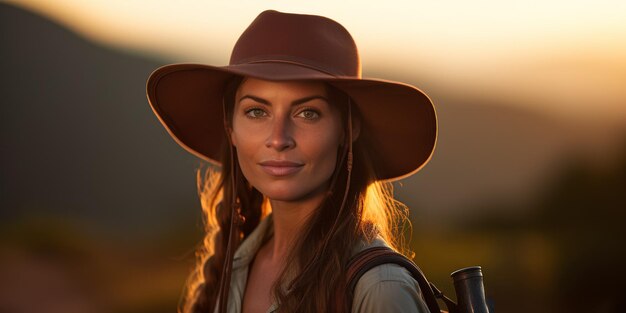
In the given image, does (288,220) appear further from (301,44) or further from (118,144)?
(118,144)

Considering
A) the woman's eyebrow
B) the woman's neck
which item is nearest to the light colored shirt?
the woman's neck

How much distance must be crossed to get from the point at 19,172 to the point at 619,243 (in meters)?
6.32

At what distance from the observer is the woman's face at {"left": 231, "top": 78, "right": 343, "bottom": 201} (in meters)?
3.01

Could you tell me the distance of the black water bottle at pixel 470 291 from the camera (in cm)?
294

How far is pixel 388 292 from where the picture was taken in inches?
103

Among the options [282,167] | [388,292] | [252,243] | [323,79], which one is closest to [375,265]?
[388,292]

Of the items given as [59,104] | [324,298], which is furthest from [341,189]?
[59,104]

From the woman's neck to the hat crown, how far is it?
49cm

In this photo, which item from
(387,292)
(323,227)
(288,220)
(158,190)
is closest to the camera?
(387,292)

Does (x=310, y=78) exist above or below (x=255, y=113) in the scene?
above

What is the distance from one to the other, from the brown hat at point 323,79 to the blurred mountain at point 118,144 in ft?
14.9

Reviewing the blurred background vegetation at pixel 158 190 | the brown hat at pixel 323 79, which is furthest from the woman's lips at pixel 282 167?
the blurred background vegetation at pixel 158 190

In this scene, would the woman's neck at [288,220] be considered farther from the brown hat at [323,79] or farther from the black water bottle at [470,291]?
the black water bottle at [470,291]

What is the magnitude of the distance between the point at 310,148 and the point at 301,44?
1.23 ft
